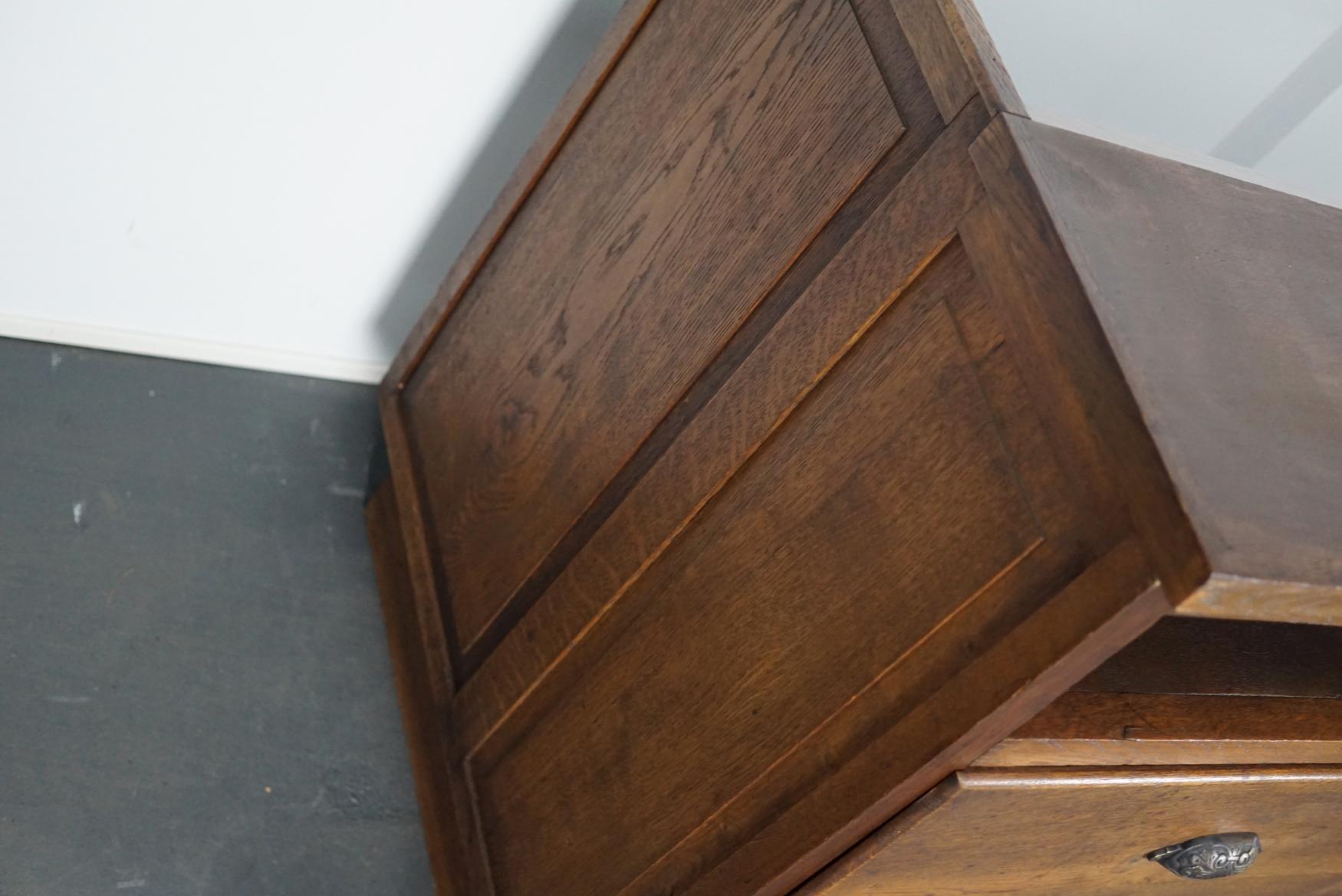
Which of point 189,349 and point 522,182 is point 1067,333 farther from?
point 189,349

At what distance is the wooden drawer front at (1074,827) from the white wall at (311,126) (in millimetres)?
876

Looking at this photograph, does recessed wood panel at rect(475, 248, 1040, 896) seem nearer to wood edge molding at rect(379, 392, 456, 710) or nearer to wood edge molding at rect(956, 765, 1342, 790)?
wood edge molding at rect(956, 765, 1342, 790)

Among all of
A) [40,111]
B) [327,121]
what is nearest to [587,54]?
[327,121]

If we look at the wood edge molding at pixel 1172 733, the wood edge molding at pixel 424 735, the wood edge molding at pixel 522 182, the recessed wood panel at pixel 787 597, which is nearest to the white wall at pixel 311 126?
the wood edge molding at pixel 522 182

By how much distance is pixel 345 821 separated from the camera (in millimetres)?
1217

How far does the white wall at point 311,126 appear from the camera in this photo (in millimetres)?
1190

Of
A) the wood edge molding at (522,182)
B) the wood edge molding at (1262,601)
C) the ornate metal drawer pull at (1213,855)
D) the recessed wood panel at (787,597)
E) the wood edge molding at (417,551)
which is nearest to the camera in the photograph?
the wood edge molding at (1262,601)

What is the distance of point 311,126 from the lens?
50.5 inches

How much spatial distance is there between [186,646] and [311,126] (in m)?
0.59

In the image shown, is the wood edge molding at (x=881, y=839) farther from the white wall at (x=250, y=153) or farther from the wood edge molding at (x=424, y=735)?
the white wall at (x=250, y=153)

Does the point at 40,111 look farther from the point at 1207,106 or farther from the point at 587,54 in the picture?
the point at 1207,106

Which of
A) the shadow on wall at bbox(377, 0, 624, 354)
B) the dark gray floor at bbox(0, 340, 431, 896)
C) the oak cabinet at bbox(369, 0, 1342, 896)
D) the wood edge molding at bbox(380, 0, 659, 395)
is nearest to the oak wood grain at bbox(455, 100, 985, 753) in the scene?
the oak cabinet at bbox(369, 0, 1342, 896)

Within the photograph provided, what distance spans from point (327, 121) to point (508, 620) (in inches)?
23.6

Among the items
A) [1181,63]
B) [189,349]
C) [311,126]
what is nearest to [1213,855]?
[1181,63]
